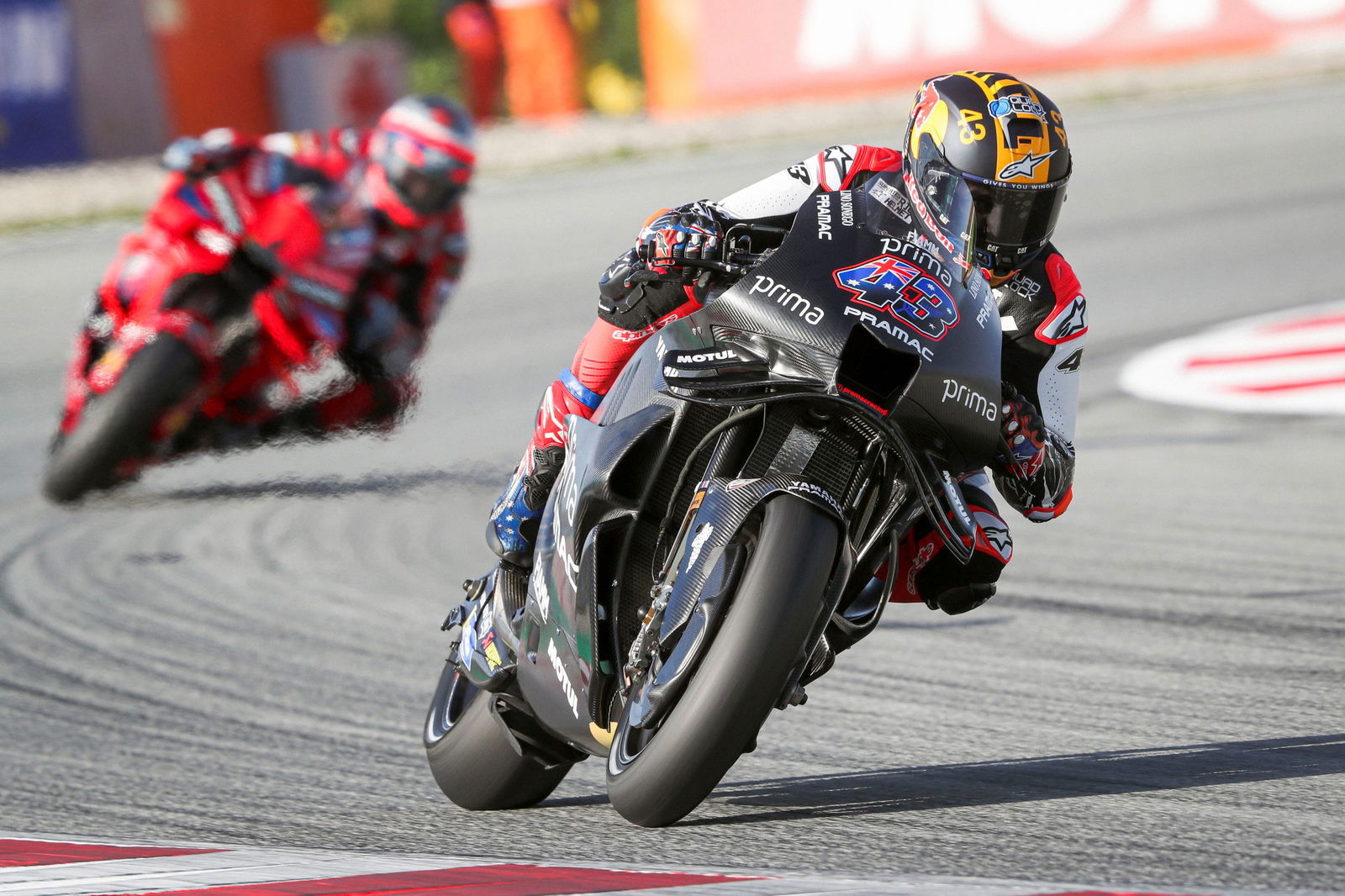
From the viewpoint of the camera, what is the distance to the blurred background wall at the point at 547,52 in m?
16.3

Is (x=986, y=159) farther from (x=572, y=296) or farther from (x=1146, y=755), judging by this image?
(x=572, y=296)

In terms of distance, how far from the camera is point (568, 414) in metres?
3.73

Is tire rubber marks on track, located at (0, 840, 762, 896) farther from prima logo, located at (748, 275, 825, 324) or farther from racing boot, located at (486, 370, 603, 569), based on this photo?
prima logo, located at (748, 275, 825, 324)

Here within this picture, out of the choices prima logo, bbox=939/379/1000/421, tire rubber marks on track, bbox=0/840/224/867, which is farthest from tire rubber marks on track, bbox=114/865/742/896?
prima logo, bbox=939/379/1000/421

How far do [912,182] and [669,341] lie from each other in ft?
1.77

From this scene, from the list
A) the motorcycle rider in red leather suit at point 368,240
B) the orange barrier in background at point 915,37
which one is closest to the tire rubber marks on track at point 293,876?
the motorcycle rider in red leather suit at point 368,240

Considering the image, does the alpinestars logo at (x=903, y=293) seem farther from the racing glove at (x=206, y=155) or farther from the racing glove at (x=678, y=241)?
the racing glove at (x=206, y=155)

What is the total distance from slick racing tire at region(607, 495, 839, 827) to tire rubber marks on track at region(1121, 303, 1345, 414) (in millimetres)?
5512

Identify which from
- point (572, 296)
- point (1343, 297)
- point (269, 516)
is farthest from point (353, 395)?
point (1343, 297)

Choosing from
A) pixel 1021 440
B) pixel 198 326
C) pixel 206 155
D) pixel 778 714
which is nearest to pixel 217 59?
pixel 206 155

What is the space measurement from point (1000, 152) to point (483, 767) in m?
1.63

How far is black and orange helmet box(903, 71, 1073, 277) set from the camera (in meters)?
3.31

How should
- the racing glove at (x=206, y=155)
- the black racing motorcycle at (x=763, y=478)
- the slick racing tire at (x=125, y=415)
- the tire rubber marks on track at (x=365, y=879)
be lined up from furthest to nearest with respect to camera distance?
the racing glove at (x=206, y=155) → the slick racing tire at (x=125, y=415) → the black racing motorcycle at (x=763, y=478) → the tire rubber marks on track at (x=365, y=879)

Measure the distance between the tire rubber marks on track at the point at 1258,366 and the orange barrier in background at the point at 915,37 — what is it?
6872 mm
